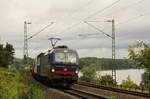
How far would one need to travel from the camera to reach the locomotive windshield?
118ft

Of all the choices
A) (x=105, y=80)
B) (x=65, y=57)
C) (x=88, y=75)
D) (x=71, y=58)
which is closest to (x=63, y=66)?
(x=65, y=57)

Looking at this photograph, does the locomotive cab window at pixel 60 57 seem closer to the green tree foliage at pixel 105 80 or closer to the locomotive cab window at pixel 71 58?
the locomotive cab window at pixel 71 58

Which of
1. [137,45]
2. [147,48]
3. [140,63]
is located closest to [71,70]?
[140,63]

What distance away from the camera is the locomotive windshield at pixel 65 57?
118 feet

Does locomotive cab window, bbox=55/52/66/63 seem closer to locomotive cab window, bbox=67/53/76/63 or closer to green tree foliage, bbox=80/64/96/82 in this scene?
locomotive cab window, bbox=67/53/76/63

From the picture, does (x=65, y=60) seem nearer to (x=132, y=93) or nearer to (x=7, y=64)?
(x=132, y=93)

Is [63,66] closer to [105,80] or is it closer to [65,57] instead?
[65,57]

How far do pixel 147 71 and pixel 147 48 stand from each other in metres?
8.88

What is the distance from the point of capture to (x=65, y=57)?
1419 inches

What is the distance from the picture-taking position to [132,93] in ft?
94.4

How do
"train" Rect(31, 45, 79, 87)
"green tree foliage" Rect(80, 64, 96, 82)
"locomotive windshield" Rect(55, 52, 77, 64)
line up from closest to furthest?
"train" Rect(31, 45, 79, 87) → "locomotive windshield" Rect(55, 52, 77, 64) → "green tree foliage" Rect(80, 64, 96, 82)

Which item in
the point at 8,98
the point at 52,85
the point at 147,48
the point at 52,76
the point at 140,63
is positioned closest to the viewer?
the point at 8,98

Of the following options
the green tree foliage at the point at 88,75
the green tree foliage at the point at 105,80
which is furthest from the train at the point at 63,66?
the green tree foliage at the point at 88,75

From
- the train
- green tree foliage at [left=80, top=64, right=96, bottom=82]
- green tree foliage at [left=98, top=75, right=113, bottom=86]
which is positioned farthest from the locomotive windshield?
green tree foliage at [left=80, top=64, right=96, bottom=82]
